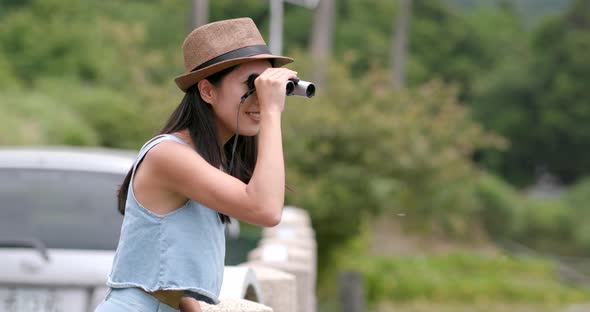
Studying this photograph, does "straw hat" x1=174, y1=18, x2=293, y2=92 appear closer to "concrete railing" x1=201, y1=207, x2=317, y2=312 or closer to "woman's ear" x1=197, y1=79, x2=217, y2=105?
"woman's ear" x1=197, y1=79, x2=217, y2=105

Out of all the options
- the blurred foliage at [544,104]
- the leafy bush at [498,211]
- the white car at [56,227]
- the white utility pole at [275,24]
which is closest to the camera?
the white car at [56,227]

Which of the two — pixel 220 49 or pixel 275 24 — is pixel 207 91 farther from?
pixel 275 24

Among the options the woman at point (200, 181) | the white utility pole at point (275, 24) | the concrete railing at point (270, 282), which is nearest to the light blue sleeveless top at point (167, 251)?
the woman at point (200, 181)

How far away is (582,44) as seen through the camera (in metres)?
73.2

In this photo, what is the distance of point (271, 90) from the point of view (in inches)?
135

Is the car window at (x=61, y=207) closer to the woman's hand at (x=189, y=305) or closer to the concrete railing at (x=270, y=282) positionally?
the concrete railing at (x=270, y=282)

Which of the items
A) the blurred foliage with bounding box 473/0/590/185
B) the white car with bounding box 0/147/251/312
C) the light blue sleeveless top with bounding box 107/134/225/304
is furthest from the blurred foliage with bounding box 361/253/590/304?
the blurred foliage with bounding box 473/0/590/185

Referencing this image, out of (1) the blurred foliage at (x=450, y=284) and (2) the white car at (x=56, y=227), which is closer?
(2) the white car at (x=56, y=227)

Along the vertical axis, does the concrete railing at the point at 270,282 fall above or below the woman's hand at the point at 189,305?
below

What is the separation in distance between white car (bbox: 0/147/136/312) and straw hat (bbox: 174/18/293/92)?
2511 millimetres

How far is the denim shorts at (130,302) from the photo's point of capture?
3447mm

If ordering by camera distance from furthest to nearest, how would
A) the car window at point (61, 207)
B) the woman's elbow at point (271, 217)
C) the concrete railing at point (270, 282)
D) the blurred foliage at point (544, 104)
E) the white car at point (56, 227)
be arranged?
the blurred foliage at point (544, 104), the car window at point (61, 207), the white car at point (56, 227), the concrete railing at point (270, 282), the woman's elbow at point (271, 217)

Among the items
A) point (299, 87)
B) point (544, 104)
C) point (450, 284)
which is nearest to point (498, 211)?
point (544, 104)

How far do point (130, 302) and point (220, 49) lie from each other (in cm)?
70
